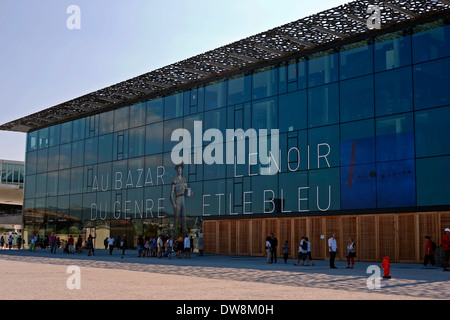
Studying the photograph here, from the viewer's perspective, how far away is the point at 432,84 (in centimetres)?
2827

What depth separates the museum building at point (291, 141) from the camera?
2848 cm

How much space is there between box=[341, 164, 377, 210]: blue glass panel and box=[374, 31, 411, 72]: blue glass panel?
517cm

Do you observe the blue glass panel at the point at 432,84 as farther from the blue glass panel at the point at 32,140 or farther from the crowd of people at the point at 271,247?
the blue glass panel at the point at 32,140

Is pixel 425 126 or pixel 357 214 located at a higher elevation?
pixel 425 126

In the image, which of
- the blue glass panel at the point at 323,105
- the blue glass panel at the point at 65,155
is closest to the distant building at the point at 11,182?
the blue glass panel at the point at 65,155

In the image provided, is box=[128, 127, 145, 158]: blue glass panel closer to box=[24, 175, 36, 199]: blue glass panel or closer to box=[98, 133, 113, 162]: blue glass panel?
box=[98, 133, 113, 162]: blue glass panel

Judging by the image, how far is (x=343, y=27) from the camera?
3073 centimetres

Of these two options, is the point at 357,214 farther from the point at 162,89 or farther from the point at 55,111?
the point at 55,111

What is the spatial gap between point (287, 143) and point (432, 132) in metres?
9.06

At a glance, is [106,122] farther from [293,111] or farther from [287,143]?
[293,111]

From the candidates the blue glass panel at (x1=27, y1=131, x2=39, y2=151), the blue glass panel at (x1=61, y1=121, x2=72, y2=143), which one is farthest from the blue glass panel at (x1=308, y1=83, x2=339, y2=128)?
the blue glass panel at (x1=27, y1=131, x2=39, y2=151)
